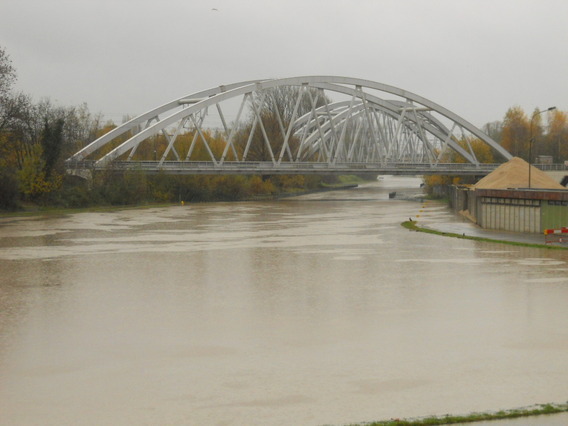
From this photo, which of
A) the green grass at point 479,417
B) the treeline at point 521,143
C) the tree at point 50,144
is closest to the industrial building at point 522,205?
the green grass at point 479,417

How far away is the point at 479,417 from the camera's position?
33.2ft

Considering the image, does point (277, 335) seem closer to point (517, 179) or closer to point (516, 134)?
point (517, 179)

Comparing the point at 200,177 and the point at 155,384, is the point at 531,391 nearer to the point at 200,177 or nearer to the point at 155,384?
the point at 155,384

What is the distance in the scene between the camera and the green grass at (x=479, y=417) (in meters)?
9.94

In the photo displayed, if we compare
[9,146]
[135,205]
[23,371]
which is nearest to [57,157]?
[9,146]

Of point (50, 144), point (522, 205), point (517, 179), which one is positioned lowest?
point (522, 205)

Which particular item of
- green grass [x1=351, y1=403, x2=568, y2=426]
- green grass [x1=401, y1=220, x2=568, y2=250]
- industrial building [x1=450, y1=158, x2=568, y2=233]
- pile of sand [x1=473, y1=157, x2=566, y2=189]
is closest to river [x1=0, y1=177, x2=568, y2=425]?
green grass [x1=351, y1=403, x2=568, y2=426]

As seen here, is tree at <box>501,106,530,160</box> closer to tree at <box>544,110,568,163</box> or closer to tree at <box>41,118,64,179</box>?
tree at <box>544,110,568,163</box>

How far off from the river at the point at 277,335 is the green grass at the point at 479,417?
43cm

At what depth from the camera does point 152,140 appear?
101m

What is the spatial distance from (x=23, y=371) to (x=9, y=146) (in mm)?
54883

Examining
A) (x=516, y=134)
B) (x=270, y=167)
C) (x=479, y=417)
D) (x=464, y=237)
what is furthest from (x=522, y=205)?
(x=516, y=134)

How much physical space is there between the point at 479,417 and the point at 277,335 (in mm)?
6129

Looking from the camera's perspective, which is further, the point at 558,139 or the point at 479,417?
the point at 558,139
